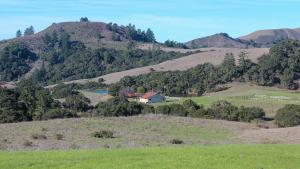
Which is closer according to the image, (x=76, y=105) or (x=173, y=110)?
(x=173, y=110)

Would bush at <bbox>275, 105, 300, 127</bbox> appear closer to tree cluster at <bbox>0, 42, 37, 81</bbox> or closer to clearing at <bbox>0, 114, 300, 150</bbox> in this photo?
clearing at <bbox>0, 114, 300, 150</bbox>

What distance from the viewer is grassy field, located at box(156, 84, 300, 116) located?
274 feet

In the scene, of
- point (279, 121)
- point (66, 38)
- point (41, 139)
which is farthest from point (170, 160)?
point (66, 38)

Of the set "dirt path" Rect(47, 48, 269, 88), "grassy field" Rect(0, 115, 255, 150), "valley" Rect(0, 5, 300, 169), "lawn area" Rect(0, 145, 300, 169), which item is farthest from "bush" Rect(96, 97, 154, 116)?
"dirt path" Rect(47, 48, 269, 88)

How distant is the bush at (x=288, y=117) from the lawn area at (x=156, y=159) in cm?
4287

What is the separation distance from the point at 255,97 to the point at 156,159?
7704 cm

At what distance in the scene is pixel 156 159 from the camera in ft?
60.4

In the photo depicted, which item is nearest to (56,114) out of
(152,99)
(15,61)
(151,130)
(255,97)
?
(151,130)

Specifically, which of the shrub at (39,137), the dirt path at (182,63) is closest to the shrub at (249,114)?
the shrub at (39,137)

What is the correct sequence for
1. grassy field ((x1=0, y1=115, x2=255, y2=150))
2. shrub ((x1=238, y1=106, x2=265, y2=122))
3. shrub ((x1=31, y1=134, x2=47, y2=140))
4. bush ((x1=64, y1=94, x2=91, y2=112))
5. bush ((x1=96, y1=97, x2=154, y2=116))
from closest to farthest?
shrub ((x1=31, y1=134, x2=47, y2=140)), grassy field ((x1=0, y1=115, x2=255, y2=150)), shrub ((x1=238, y1=106, x2=265, y2=122)), bush ((x1=96, y1=97, x2=154, y2=116)), bush ((x1=64, y1=94, x2=91, y2=112))

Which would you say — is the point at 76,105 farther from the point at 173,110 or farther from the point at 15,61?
the point at 15,61

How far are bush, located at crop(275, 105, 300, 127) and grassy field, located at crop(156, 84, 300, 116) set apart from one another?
9529 millimetres

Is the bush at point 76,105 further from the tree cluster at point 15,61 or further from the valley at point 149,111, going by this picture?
the tree cluster at point 15,61

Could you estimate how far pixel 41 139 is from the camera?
124 ft
